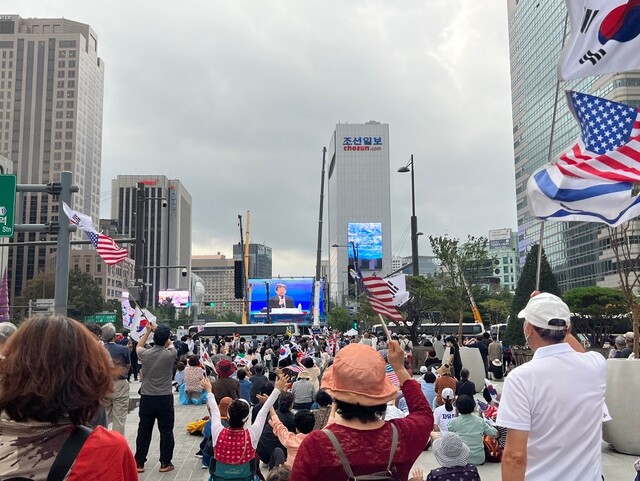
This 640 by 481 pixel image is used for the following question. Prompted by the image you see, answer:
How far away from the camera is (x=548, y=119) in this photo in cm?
8512

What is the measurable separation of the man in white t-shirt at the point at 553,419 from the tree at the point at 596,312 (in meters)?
19.0

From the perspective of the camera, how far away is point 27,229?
47.1ft

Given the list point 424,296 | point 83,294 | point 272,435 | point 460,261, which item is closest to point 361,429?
point 272,435

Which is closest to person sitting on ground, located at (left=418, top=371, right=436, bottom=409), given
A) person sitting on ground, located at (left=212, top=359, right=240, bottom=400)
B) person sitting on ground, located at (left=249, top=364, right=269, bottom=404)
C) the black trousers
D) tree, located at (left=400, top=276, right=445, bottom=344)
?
person sitting on ground, located at (left=249, top=364, right=269, bottom=404)

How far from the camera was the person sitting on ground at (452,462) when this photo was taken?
16.9 feet

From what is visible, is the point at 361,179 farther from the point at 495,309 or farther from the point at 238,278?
the point at 238,278

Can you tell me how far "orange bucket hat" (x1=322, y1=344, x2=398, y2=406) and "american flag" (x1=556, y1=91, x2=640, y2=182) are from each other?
3.86m

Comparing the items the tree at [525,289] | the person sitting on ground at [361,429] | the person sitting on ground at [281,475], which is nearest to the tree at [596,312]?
the tree at [525,289]

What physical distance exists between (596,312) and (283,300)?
206 feet

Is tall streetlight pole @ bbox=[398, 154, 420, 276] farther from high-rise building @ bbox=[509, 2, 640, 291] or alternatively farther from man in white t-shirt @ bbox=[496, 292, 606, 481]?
high-rise building @ bbox=[509, 2, 640, 291]

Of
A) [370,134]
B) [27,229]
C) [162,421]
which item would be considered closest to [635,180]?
[162,421]

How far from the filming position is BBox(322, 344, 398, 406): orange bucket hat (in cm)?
274

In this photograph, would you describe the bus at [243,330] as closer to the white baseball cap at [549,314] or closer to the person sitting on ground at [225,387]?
the person sitting on ground at [225,387]

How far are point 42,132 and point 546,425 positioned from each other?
5595 inches
